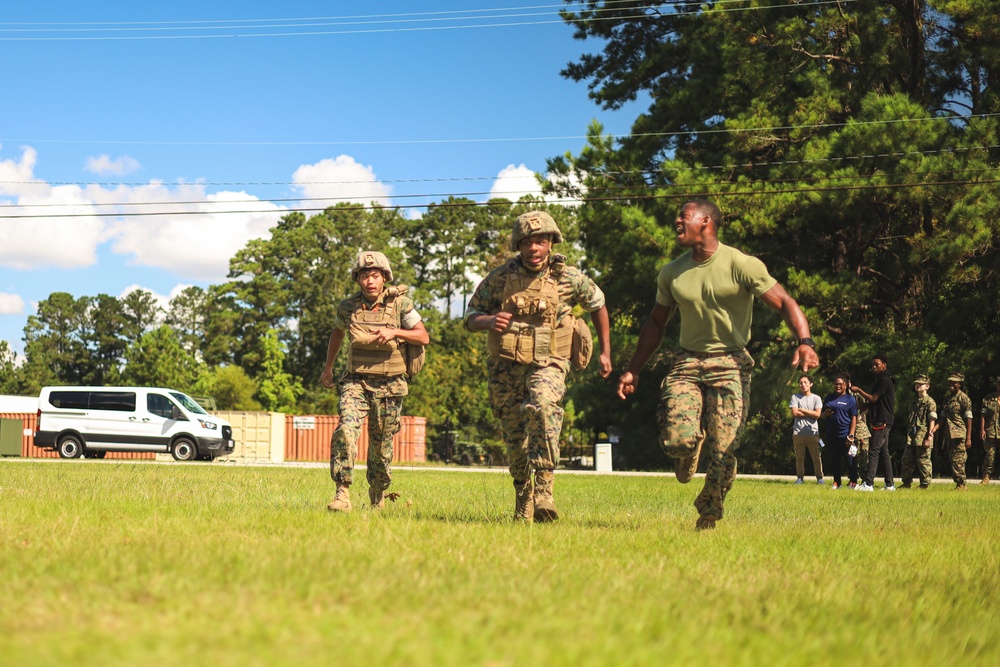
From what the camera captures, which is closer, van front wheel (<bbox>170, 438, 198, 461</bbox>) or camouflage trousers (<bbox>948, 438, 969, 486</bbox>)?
camouflage trousers (<bbox>948, 438, 969, 486</bbox>)

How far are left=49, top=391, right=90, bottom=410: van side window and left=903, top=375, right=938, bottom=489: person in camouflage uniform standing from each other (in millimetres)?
23963

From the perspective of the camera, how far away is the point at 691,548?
650 centimetres

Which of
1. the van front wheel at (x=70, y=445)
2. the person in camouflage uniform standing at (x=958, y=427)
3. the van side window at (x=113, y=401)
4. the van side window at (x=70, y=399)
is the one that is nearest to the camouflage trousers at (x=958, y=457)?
the person in camouflage uniform standing at (x=958, y=427)

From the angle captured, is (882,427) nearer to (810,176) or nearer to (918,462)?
(918,462)

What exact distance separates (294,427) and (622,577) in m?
42.6

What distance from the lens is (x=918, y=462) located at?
19328 millimetres

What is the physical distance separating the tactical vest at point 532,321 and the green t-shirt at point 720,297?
2.86 ft

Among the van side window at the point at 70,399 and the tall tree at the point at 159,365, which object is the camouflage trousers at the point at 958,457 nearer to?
the van side window at the point at 70,399

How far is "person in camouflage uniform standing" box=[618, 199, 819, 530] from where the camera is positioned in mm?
7871

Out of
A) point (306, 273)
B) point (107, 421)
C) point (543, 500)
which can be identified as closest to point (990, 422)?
point (543, 500)

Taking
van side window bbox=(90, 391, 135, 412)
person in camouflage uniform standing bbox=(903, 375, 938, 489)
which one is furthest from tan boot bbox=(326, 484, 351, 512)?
van side window bbox=(90, 391, 135, 412)

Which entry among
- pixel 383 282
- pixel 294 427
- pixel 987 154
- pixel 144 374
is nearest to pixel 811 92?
pixel 987 154

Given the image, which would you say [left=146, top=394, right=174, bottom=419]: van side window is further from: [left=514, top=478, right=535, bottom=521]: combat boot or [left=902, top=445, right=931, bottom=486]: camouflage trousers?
[left=514, top=478, right=535, bottom=521]: combat boot

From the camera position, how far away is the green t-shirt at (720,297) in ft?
26.0
